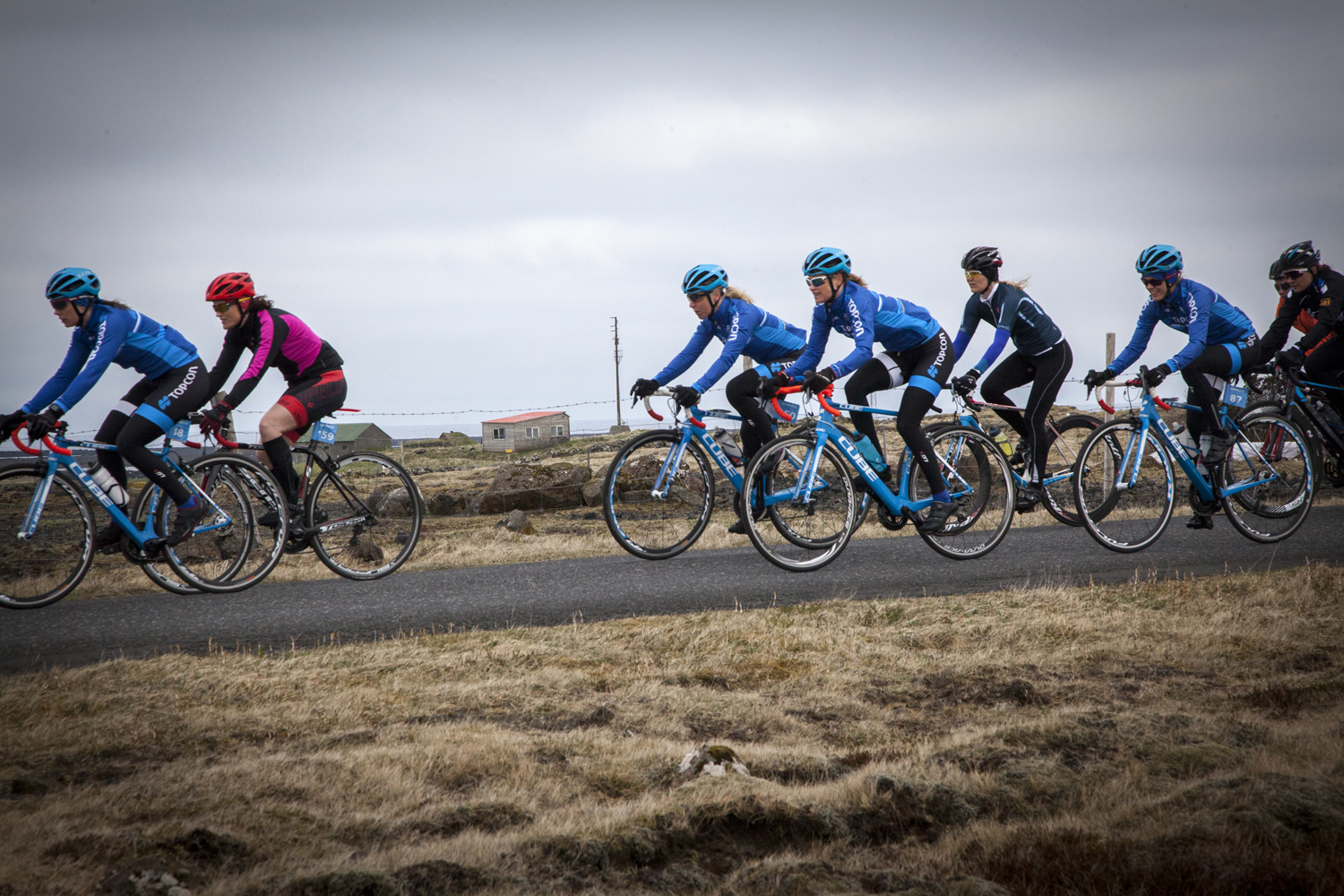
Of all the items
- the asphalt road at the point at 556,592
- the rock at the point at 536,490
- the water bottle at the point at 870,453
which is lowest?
the asphalt road at the point at 556,592

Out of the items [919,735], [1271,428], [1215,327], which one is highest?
[1215,327]

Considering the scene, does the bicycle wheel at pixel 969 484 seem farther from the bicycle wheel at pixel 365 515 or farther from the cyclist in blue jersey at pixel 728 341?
the bicycle wheel at pixel 365 515

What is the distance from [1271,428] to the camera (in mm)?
8633

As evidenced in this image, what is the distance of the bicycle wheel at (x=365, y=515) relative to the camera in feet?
25.8

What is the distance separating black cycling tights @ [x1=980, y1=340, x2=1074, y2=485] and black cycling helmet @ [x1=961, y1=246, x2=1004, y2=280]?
0.90m

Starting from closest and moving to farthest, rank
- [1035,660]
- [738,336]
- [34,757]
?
[34,757], [1035,660], [738,336]

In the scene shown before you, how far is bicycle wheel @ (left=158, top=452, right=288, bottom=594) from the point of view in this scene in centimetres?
743

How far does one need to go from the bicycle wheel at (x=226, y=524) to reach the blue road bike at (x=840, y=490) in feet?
13.7

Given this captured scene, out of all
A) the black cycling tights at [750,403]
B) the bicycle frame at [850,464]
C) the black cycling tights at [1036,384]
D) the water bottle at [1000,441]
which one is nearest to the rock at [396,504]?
the black cycling tights at [750,403]

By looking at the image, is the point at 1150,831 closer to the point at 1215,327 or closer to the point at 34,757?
the point at 34,757

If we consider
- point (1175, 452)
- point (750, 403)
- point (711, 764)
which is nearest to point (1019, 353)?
point (1175, 452)

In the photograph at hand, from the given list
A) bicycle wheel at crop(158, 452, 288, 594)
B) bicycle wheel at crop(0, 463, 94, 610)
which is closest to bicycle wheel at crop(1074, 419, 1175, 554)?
bicycle wheel at crop(158, 452, 288, 594)

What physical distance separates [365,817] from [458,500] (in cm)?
1636

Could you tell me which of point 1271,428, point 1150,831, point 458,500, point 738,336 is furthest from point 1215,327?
point 458,500
